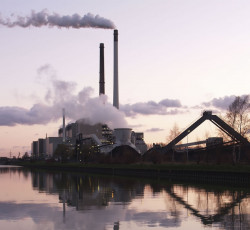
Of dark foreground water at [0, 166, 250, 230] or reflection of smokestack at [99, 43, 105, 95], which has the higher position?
reflection of smokestack at [99, 43, 105, 95]

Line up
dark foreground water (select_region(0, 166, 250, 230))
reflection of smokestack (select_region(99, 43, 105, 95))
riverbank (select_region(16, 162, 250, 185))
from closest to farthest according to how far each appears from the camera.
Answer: dark foreground water (select_region(0, 166, 250, 230)), riverbank (select_region(16, 162, 250, 185)), reflection of smokestack (select_region(99, 43, 105, 95))

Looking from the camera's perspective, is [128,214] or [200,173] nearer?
[128,214]

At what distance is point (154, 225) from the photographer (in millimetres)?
27375

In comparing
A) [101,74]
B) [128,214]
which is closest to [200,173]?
[128,214]

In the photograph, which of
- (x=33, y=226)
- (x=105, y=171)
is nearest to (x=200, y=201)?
(x=33, y=226)

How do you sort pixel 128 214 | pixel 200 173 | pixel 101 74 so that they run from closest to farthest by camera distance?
pixel 128 214 → pixel 200 173 → pixel 101 74

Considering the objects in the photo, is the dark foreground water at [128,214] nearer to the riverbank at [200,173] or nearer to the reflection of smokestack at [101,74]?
the riverbank at [200,173]

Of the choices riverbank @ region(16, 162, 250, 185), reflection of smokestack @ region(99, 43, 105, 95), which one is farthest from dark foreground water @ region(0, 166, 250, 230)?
reflection of smokestack @ region(99, 43, 105, 95)

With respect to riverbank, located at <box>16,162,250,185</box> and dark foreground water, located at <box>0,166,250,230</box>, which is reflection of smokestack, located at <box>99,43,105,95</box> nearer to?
riverbank, located at <box>16,162,250,185</box>

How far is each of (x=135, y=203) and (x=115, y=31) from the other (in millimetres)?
137095

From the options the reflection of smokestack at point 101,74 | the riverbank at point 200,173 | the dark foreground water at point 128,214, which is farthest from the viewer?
the reflection of smokestack at point 101,74

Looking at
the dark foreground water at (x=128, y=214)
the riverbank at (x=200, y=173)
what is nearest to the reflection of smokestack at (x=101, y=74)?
the riverbank at (x=200, y=173)

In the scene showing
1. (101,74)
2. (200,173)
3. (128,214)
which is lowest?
(128,214)

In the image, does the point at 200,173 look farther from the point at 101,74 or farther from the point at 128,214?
the point at 101,74
